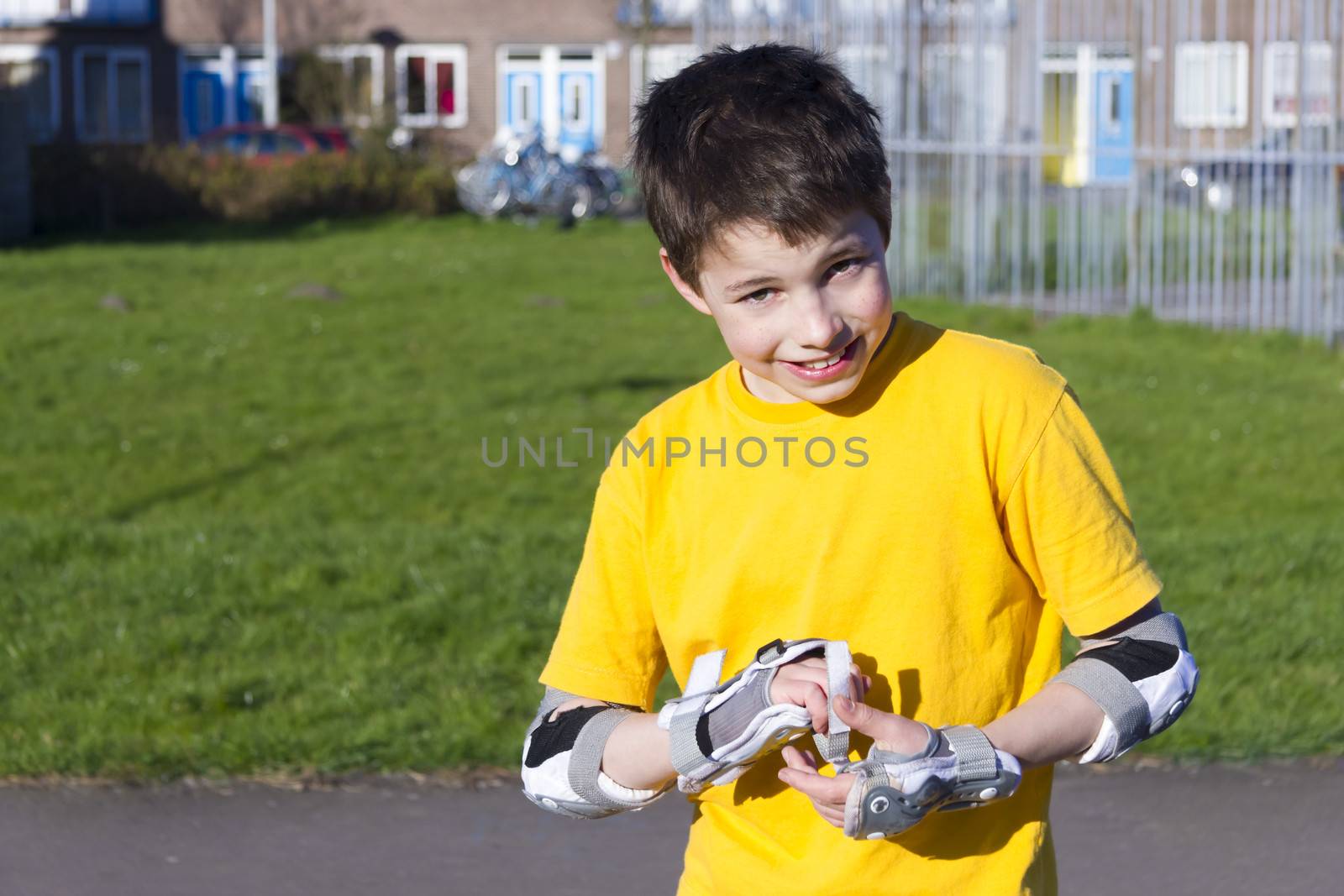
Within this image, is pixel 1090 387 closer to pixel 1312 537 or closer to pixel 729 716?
pixel 1312 537

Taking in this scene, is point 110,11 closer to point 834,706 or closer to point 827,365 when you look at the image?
point 827,365

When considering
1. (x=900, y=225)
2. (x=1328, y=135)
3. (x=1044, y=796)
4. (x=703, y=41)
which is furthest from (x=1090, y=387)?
(x=1044, y=796)

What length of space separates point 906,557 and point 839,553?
0.07m

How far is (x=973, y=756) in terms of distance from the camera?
1732 mm

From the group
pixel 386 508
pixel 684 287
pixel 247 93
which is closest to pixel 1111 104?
pixel 386 508

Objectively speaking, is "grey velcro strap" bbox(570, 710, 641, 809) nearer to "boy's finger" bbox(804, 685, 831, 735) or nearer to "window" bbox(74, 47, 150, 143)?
"boy's finger" bbox(804, 685, 831, 735)

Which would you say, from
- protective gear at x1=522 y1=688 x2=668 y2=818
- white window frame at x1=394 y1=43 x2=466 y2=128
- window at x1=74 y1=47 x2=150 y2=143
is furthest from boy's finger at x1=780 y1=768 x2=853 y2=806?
window at x1=74 y1=47 x2=150 y2=143

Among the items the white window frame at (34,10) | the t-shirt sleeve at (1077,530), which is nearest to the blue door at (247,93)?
the white window frame at (34,10)

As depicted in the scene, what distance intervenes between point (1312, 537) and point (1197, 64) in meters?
7.07

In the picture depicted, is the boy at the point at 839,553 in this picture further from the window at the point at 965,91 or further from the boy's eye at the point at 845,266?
Result: the window at the point at 965,91

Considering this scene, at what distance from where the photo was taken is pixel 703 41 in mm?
16969

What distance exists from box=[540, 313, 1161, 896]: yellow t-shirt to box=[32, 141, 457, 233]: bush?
85.9 feet

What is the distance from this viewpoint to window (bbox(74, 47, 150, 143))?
44.1m

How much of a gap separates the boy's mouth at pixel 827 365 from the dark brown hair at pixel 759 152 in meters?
0.13
